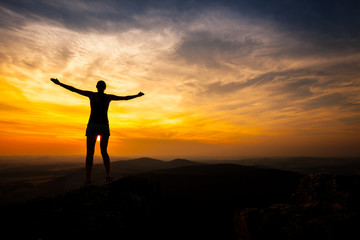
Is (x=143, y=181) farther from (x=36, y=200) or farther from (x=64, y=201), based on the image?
(x=36, y=200)

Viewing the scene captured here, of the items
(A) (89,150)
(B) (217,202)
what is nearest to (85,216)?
(A) (89,150)

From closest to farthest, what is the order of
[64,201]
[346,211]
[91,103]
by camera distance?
[346,211]
[64,201]
[91,103]

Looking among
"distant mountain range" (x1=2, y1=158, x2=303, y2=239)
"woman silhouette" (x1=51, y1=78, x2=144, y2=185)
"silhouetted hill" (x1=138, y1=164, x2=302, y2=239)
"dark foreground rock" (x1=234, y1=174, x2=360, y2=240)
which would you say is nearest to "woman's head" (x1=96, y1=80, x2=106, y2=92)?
"woman silhouette" (x1=51, y1=78, x2=144, y2=185)

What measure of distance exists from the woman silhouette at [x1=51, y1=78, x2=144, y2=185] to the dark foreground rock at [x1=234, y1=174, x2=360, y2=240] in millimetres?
3766

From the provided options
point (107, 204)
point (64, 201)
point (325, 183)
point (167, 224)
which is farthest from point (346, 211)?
point (64, 201)

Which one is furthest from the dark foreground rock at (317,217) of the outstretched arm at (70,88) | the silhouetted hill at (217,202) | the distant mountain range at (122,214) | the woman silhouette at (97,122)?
the outstretched arm at (70,88)

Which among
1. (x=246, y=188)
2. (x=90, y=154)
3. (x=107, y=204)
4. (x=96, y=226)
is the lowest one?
(x=246, y=188)

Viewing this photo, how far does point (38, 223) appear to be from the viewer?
11.0 ft

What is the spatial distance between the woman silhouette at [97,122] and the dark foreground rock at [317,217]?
377cm

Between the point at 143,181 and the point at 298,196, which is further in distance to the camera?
the point at 143,181

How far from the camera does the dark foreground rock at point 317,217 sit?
114 inches

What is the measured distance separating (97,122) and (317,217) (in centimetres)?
534

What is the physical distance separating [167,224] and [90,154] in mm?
3013

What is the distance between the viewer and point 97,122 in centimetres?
493
